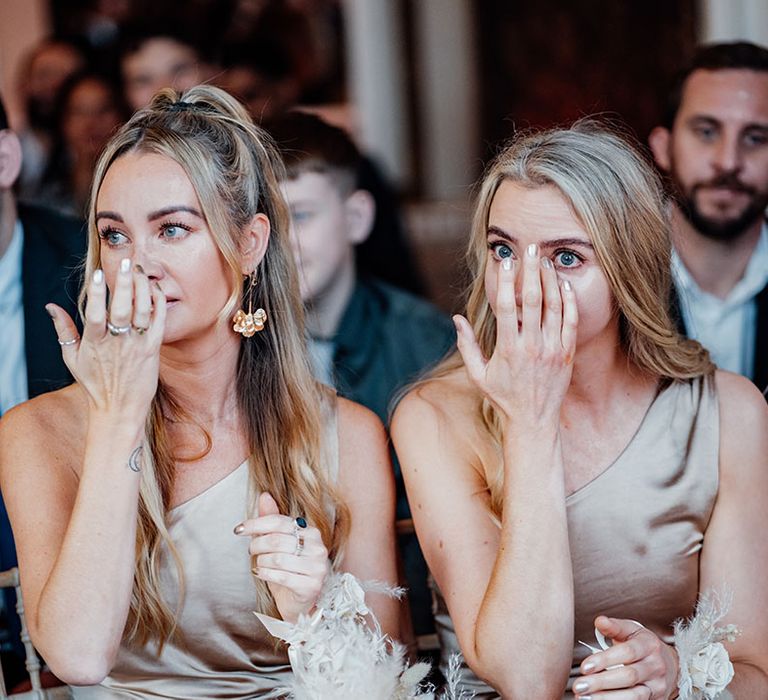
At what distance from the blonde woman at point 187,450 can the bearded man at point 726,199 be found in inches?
48.7

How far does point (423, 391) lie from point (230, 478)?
41 centimetres

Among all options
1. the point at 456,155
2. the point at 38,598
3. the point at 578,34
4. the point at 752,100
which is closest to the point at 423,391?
the point at 38,598

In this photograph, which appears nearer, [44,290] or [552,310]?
[552,310]

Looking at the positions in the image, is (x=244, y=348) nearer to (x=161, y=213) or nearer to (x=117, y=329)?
(x=161, y=213)

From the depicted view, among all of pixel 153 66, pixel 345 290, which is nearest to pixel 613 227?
pixel 345 290

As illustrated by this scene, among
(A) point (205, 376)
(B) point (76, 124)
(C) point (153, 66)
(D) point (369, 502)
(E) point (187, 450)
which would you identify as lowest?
(D) point (369, 502)

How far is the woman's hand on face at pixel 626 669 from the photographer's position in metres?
1.86

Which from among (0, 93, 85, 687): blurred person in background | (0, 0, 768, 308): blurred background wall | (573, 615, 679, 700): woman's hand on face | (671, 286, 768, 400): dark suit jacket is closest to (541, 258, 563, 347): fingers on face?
(573, 615, 679, 700): woman's hand on face

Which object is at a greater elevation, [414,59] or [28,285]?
[414,59]

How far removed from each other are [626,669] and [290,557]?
1.83 feet

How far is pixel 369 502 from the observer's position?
7.46ft

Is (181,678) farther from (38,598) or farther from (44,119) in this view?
(44,119)

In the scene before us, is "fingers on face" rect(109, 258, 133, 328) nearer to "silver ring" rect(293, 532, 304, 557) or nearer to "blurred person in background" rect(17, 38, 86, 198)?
"silver ring" rect(293, 532, 304, 557)

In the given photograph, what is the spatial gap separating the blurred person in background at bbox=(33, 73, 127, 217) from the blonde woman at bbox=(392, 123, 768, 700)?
3239mm
